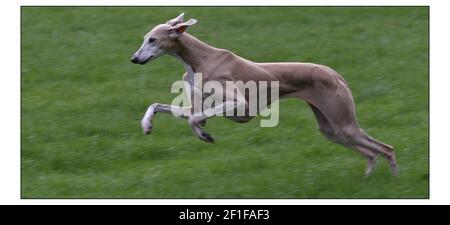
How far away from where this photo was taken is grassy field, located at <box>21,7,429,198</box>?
475 inches

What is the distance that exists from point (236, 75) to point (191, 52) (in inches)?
23.3

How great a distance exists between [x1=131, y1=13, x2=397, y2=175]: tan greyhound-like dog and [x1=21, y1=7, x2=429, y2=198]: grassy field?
→ 2.97ft

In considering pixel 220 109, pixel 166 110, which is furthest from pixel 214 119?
pixel 220 109

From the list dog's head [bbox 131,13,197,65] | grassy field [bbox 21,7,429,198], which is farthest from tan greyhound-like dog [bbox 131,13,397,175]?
grassy field [bbox 21,7,429,198]

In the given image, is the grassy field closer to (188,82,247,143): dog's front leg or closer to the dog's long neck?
(188,82,247,143): dog's front leg

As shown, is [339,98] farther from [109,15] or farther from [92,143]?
[109,15]

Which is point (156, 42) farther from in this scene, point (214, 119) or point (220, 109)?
point (214, 119)

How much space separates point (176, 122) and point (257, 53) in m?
3.82

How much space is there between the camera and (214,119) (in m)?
15.0

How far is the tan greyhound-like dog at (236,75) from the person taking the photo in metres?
11.2

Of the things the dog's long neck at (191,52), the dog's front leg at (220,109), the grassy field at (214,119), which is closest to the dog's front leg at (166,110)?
the dog's front leg at (220,109)

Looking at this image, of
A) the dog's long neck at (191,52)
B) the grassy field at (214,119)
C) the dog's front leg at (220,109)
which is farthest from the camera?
the grassy field at (214,119)

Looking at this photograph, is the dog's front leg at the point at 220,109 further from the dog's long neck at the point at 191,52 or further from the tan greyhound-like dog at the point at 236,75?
the dog's long neck at the point at 191,52

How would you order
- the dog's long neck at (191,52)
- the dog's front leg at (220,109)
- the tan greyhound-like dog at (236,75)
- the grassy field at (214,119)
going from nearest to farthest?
1. the dog's front leg at (220,109)
2. the tan greyhound-like dog at (236,75)
3. the dog's long neck at (191,52)
4. the grassy field at (214,119)
